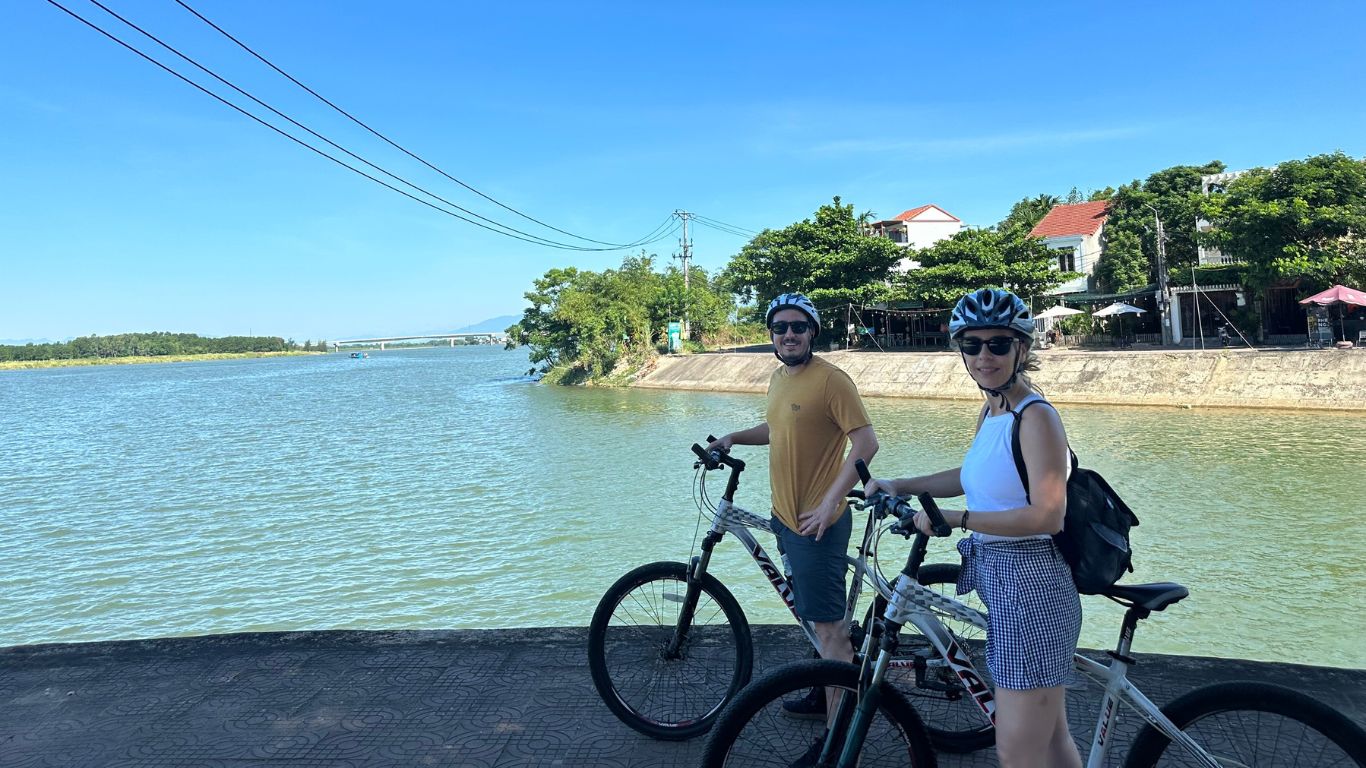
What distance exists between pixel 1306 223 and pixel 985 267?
11.3 metres

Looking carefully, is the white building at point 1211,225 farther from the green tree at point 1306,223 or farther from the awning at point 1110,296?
the green tree at point 1306,223

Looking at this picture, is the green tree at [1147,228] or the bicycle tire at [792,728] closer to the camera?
the bicycle tire at [792,728]

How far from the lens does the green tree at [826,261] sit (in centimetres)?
3984

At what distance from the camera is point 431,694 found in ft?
12.2

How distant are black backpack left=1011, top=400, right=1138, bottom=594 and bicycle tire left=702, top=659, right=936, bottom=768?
63 centimetres

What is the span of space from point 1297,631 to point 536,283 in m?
45.6

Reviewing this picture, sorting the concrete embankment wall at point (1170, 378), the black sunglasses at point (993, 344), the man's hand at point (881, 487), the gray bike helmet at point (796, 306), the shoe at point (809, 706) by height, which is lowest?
the concrete embankment wall at point (1170, 378)

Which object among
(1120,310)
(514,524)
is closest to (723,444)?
(514,524)

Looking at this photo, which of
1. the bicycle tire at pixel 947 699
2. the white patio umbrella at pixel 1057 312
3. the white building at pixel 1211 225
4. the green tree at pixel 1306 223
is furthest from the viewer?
the white patio umbrella at pixel 1057 312

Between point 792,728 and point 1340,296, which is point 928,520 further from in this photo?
point 1340,296

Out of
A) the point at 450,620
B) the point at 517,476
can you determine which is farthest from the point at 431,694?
the point at 517,476

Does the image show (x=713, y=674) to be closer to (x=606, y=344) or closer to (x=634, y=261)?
(x=606, y=344)

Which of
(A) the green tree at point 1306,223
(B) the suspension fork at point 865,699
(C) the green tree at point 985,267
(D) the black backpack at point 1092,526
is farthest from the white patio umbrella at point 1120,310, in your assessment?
(B) the suspension fork at point 865,699

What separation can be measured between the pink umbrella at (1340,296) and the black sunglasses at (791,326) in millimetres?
27612
